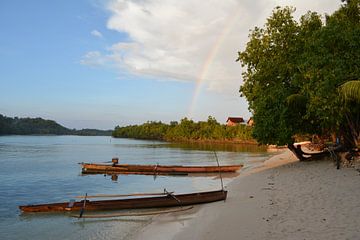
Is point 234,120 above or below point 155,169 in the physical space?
above

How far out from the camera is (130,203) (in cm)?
1675

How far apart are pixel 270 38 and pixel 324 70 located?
357 inches

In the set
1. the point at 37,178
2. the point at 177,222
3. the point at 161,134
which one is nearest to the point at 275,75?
the point at 177,222

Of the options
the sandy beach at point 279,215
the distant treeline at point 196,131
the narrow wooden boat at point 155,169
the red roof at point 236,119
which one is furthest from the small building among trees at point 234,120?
the sandy beach at point 279,215

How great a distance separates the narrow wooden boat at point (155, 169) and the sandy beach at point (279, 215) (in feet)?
50.2

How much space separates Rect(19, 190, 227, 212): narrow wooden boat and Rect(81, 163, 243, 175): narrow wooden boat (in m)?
17.2

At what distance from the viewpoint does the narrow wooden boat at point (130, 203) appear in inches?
655

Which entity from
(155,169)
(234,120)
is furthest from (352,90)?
(234,120)

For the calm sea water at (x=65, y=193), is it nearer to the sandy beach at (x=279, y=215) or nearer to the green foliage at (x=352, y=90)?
the sandy beach at (x=279, y=215)

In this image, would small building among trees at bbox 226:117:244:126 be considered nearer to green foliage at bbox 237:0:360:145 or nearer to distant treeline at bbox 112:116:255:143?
distant treeline at bbox 112:116:255:143

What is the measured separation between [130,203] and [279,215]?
299 inches

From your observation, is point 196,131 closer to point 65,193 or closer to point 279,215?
point 65,193

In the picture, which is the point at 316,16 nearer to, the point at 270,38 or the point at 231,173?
the point at 270,38

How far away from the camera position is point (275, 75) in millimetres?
29516
